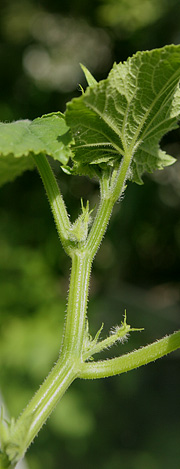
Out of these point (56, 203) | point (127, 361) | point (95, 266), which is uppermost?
point (95, 266)

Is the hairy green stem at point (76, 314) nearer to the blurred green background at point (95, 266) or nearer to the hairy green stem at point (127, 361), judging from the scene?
the hairy green stem at point (127, 361)

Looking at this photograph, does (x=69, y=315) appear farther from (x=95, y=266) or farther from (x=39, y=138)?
(x=95, y=266)

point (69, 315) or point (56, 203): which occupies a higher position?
point (56, 203)

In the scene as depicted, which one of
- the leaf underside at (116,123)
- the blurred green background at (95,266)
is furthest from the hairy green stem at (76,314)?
the blurred green background at (95,266)

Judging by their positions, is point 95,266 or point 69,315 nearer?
point 69,315

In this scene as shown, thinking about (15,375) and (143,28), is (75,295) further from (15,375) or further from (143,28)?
(143,28)

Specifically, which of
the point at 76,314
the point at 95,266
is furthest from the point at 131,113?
the point at 95,266

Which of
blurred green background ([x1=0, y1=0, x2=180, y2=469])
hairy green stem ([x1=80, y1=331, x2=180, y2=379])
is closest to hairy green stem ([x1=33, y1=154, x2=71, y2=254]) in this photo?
hairy green stem ([x1=80, y1=331, x2=180, y2=379])
